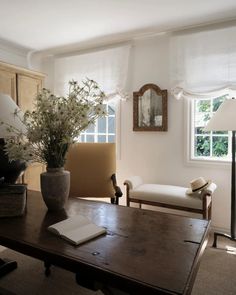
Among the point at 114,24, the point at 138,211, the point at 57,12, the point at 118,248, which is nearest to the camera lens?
the point at 118,248

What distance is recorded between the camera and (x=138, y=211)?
66.1 inches

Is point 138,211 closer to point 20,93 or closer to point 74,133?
point 74,133

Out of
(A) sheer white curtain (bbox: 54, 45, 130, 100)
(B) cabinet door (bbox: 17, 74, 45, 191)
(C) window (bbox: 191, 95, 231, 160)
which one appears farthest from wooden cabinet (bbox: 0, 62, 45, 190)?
(C) window (bbox: 191, 95, 231, 160)

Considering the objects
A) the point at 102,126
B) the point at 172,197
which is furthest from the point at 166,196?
the point at 102,126

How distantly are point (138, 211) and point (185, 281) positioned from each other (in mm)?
794

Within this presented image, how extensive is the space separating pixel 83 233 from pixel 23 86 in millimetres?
2743

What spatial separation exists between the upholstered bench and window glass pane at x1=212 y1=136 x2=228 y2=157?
1.57 ft

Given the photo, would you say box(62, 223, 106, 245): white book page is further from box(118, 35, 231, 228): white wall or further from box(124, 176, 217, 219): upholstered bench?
box(118, 35, 231, 228): white wall

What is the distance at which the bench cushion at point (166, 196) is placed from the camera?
8.84 ft

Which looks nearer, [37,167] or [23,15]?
[23,15]

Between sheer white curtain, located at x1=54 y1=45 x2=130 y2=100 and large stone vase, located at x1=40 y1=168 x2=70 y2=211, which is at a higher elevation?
sheer white curtain, located at x1=54 y1=45 x2=130 y2=100

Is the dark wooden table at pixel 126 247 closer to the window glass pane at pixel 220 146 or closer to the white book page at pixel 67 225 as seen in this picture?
the white book page at pixel 67 225

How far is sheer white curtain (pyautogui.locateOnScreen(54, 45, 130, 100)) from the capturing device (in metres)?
3.54

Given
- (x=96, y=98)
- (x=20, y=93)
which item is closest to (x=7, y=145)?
(x=96, y=98)
